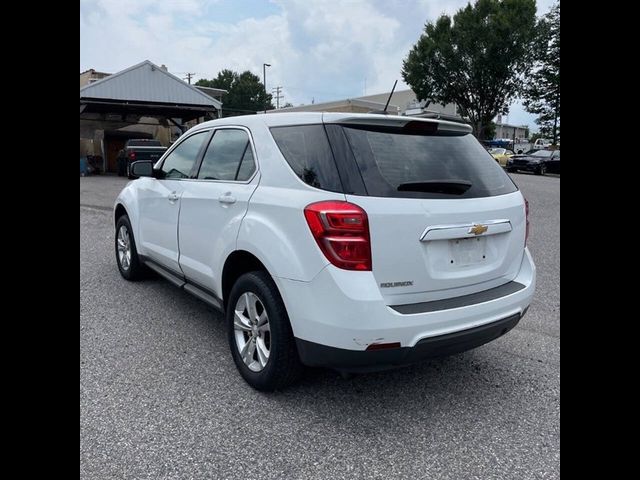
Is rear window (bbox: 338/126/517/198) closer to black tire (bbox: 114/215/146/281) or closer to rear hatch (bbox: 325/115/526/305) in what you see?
rear hatch (bbox: 325/115/526/305)

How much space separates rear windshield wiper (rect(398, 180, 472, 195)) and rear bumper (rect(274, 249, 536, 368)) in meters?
0.54

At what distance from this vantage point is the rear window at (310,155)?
263cm

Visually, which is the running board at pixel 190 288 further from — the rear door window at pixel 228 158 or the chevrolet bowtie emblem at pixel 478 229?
the chevrolet bowtie emblem at pixel 478 229

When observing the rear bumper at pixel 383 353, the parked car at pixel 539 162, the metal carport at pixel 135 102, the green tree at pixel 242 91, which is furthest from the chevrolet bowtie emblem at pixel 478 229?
the green tree at pixel 242 91

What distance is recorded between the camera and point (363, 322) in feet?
7.93

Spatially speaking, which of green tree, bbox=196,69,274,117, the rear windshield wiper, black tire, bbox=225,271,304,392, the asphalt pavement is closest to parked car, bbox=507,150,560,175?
the asphalt pavement

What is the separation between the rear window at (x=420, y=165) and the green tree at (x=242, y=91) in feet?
213

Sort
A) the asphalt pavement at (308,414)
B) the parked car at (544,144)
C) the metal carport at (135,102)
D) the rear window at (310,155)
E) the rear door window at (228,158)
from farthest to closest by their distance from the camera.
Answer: the parked car at (544,144), the metal carport at (135,102), the rear door window at (228,158), the rear window at (310,155), the asphalt pavement at (308,414)

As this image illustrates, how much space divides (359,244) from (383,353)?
0.57 meters

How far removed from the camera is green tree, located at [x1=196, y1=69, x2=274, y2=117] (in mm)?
67312

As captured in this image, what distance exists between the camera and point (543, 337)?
4.07 m
